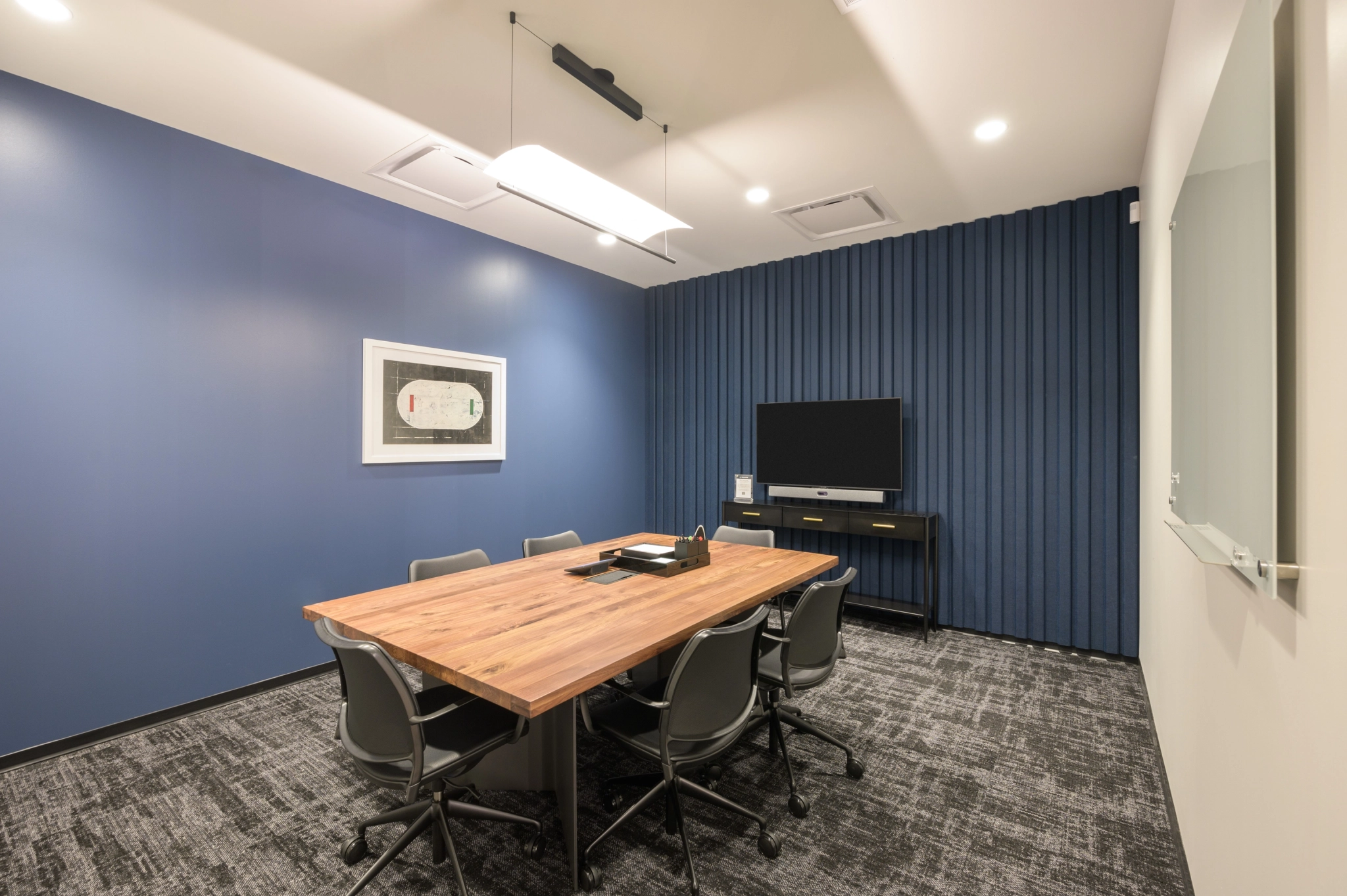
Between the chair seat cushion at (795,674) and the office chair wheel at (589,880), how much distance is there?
891mm

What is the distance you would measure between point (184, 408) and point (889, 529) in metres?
4.47

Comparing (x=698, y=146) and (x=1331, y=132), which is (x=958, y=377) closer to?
(x=698, y=146)

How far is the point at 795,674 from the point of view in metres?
2.34

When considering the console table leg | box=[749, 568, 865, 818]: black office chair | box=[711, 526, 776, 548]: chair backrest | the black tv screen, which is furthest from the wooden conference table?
the black tv screen

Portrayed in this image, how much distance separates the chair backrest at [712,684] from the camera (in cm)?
174

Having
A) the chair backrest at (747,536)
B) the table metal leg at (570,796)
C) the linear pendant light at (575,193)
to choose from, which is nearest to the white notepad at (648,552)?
the chair backrest at (747,536)

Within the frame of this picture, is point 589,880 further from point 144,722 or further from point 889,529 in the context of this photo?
point 889,529

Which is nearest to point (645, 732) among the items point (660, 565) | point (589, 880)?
point (589, 880)

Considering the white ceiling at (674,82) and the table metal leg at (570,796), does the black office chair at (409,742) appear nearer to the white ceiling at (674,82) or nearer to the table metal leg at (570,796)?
the table metal leg at (570,796)

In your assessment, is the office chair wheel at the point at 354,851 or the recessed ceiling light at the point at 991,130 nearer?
the office chair wheel at the point at 354,851

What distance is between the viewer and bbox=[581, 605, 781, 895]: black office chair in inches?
69.3

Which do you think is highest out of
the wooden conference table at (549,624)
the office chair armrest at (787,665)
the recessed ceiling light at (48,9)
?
the recessed ceiling light at (48,9)

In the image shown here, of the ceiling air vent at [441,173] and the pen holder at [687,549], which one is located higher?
the ceiling air vent at [441,173]

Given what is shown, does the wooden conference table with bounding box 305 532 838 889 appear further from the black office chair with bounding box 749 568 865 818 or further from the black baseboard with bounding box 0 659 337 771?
the black baseboard with bounding box 0 659 337 771
